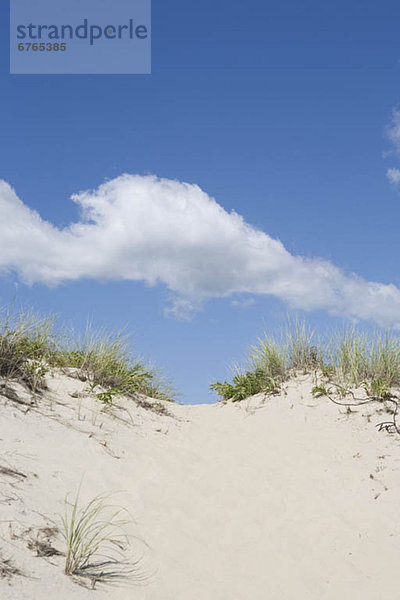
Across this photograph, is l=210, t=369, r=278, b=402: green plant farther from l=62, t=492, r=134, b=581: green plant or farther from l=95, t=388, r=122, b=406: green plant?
l=62, t=492, r=134, b=581: green plant

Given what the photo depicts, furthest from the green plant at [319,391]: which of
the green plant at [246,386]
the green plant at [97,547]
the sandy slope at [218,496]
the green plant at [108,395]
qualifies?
the green plant at [97,547]

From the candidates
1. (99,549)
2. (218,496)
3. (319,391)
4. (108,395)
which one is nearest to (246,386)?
(319,391)

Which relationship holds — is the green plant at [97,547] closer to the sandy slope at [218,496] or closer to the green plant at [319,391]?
the sandy slope at [218,496]

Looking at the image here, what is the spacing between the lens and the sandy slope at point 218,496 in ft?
12.8

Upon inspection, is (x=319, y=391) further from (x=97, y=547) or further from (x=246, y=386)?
(x=97, y=547)

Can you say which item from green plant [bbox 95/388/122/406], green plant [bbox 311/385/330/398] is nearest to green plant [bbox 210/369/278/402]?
green plant [bbox 311/385/330/398]

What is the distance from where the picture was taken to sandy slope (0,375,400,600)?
3904 mm

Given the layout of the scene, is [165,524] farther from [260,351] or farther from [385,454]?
[260,351]

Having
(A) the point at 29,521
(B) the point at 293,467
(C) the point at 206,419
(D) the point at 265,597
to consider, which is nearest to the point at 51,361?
(C) the point at 206,419

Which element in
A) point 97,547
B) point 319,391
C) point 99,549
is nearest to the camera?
point 97,547

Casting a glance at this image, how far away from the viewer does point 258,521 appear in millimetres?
5047

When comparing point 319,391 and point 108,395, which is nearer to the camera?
point 108,395

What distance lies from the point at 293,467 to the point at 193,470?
132 centimetres

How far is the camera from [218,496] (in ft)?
18.3
